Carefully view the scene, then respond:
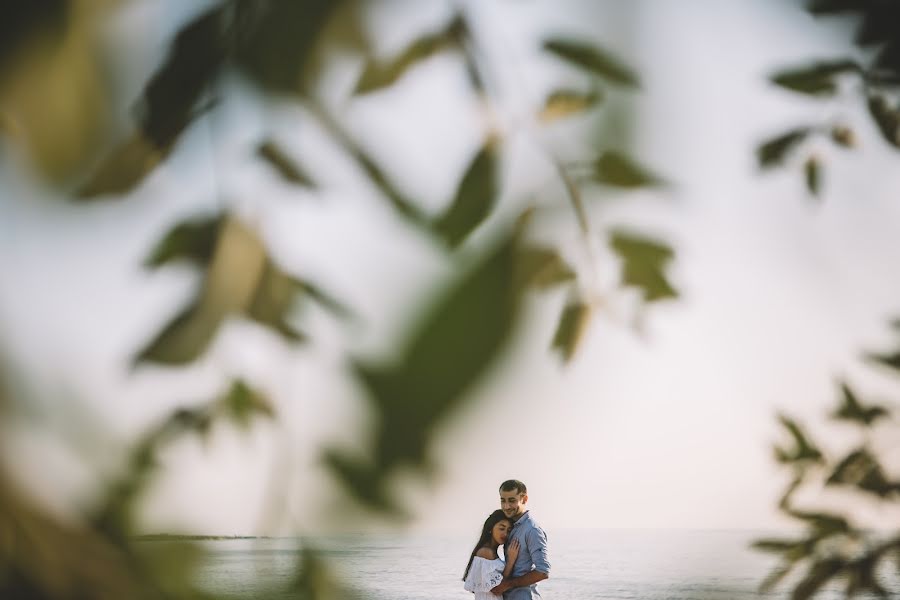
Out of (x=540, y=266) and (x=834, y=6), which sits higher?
(x=834, y=6)

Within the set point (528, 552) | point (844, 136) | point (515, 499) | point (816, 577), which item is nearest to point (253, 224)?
point (844, 136)

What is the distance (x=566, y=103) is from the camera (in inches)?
14.9

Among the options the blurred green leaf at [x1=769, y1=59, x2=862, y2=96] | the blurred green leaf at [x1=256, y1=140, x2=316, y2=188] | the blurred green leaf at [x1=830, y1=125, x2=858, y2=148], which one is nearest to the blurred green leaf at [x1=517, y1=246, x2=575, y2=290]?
the blurred green leaf at [x1=256, y1=140, x2=316, y2=188]

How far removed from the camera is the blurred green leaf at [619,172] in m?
0.35

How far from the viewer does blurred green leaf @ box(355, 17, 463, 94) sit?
1.18 feet

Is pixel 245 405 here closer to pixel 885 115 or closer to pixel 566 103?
pixel 566 103

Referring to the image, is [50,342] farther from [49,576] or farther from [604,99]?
[604,99]

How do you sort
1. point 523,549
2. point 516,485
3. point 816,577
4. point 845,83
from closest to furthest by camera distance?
point 845,83 → point 816,577 → point 516,485 → point 523,549

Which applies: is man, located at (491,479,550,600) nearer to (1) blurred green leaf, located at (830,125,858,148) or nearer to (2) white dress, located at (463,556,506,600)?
(2) white dress, located at (463,556,506,600)

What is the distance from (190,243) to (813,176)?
353 millimetres

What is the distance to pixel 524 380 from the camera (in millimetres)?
307

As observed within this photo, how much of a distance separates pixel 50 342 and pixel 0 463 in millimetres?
53

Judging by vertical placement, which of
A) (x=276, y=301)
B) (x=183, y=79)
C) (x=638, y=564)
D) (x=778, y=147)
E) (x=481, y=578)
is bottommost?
(x=638, y=564)

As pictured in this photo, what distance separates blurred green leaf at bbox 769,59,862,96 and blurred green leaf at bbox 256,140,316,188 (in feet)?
0.90
